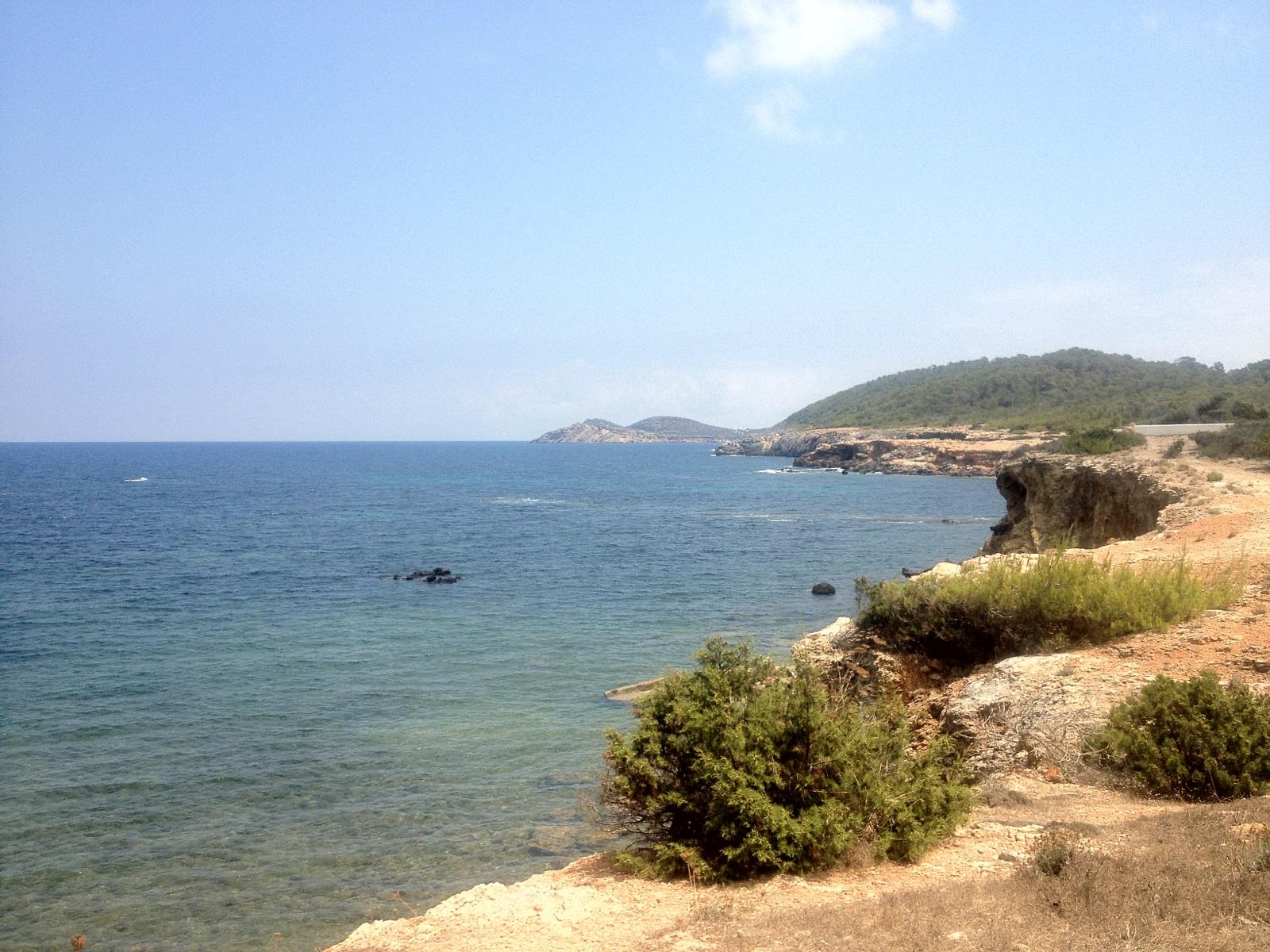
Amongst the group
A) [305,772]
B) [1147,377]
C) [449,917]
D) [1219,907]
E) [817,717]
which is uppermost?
[1147,377]

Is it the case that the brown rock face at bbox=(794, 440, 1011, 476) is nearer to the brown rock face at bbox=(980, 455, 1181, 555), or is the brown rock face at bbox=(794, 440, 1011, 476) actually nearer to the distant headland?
the distant headland

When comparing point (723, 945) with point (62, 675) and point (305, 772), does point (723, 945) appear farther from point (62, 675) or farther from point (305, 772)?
point (62, 675)

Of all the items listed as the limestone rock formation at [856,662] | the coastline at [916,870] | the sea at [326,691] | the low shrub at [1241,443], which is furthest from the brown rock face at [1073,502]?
the limestone rock formation at [856,662]

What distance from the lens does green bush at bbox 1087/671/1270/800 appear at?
828 cm

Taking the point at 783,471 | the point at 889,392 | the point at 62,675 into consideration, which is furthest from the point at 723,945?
the point at 889,392

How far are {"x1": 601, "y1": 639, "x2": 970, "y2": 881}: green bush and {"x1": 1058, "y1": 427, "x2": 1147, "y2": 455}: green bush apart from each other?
99.3 feet

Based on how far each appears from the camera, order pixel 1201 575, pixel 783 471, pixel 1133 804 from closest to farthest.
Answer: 1. pixel 1133 804
2. pixel 1201 575
3. pixel 783 471

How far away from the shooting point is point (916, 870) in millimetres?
7414

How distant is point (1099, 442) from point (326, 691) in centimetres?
3050

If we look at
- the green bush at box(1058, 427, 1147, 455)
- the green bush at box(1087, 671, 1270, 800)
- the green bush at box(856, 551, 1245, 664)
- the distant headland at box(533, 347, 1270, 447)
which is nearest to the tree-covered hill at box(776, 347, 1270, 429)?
the distant headland at box(533, 347, 1270, 447)

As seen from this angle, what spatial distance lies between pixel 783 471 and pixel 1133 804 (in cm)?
11533

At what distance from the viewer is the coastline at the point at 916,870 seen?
6961 millimetres

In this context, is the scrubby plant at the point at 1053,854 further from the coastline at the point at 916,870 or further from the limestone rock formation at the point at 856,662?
the limestone rock formation at the point at 856,662

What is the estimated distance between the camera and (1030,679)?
428 inches
